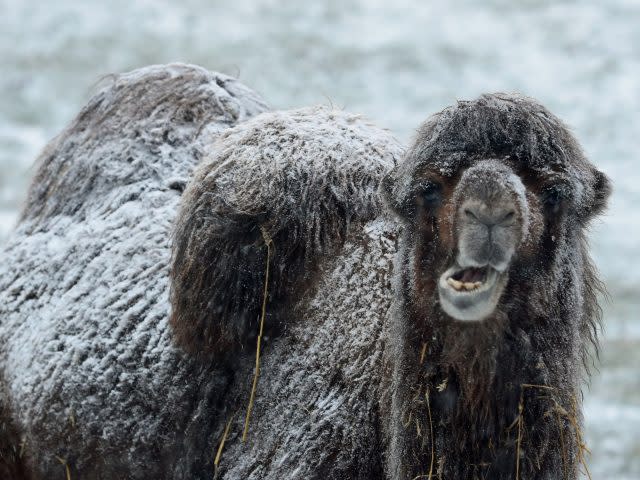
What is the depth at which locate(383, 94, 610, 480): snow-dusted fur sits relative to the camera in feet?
11.3

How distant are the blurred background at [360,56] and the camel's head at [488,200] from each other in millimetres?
8667

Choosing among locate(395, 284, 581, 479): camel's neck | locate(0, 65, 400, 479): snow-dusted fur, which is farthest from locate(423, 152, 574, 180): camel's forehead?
locate(0, 65, 400, 479): snow-dusted fur

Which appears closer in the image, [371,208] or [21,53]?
[371,208]

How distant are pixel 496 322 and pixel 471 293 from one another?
20 centimetres

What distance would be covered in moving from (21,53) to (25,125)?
1886 millimetres

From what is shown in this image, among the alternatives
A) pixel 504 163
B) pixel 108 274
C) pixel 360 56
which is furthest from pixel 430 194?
pixel 360 56

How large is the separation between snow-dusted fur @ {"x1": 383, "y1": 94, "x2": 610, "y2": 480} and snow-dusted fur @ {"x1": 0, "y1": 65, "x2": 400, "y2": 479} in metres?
0.33

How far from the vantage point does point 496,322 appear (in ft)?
11.2

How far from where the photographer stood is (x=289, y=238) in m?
4.24

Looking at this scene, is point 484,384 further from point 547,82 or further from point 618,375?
point 547,82

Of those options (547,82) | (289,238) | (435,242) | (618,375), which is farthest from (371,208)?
(547,82)

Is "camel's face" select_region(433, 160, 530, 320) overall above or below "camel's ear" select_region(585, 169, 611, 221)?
below

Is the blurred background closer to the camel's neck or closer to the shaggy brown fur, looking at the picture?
the shaggy brown fur

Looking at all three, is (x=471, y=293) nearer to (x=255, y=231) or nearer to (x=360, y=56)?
(x=255, y=231)
